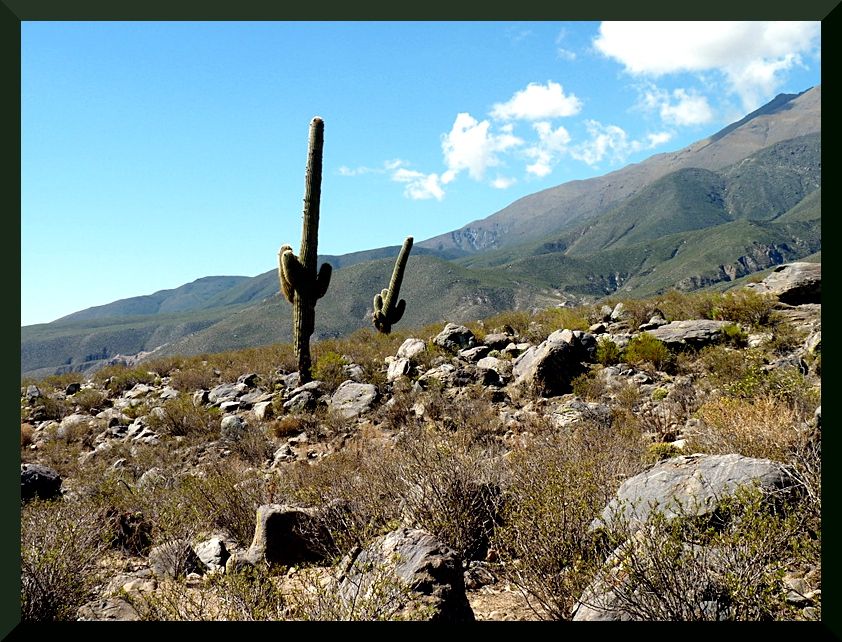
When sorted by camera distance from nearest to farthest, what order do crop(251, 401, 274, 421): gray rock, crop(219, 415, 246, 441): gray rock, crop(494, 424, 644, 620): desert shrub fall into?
crop(494, 424, 644, 620): desert shrub, crop(219, 415, 246, 441): gray rock, crop(251, 401, 274, 421): gray rock

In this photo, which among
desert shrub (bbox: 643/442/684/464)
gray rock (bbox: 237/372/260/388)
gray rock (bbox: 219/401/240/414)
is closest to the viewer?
desert shrub (bbox: 643/442/684/464)

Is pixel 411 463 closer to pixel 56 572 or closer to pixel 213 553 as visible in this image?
pixel 213 553

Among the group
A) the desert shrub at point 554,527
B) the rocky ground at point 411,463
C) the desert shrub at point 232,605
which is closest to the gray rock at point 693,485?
the rocky ground at point 411,463

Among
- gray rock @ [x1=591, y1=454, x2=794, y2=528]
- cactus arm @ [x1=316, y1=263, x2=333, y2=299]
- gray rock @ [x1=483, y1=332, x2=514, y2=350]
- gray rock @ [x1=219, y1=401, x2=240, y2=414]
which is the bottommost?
gray rock @ [x1=219, y1=401, x2=240, y2=414]

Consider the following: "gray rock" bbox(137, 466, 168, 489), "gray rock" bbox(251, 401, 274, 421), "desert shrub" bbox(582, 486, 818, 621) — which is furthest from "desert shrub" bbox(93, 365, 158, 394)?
"desert shrub" bbox(582, 486, 818, 621)

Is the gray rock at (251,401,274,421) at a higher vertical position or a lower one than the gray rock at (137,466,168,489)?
higher

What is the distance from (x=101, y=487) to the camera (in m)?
6.24

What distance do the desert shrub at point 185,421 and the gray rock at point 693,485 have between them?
742 centimetres

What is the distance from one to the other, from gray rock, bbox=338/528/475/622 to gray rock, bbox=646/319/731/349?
314 inches

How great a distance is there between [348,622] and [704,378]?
7318mm

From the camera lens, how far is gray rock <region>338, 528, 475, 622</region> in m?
Result: 2.89

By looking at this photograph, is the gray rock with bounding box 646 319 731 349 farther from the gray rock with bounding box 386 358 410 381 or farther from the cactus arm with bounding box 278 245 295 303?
the cactus arm with bounding box 278 245 295 303

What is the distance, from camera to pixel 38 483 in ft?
23.0
